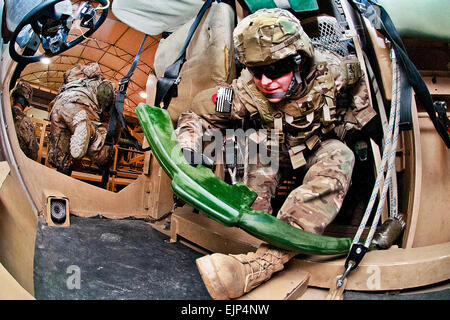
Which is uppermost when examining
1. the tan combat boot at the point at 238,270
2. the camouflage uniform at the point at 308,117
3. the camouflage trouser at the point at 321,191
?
the camouflage uniform at the point at 308,117

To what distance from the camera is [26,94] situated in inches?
144

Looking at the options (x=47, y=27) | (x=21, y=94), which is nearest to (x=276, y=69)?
(x=47, y=27)

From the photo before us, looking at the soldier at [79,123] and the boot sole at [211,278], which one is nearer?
the boot sole at [211,278]

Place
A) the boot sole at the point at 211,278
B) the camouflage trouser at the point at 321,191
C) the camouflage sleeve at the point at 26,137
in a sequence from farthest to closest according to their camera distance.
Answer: the camouflage sleeve at the point at 26,137 < the camouflage trouser at the point at 321,191 < the boot sole at the point at 211,278


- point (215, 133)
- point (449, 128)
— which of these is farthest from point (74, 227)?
point (449, 128)

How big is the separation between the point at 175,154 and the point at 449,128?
1392 mm

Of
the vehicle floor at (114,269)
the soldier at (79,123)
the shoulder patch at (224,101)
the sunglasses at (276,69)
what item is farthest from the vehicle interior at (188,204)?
the soldier at (79,123)

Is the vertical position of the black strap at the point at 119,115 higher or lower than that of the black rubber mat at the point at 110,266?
higher

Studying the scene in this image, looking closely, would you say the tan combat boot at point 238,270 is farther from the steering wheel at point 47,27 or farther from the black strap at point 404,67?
the steering wheel at point 47,27

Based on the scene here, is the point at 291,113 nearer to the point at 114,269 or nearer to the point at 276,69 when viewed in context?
the point at 276,69

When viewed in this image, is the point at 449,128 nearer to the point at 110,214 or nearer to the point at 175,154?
the point at 175,154

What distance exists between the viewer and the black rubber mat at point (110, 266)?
1.05 meters

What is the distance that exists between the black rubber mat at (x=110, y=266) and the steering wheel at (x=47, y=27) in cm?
84
